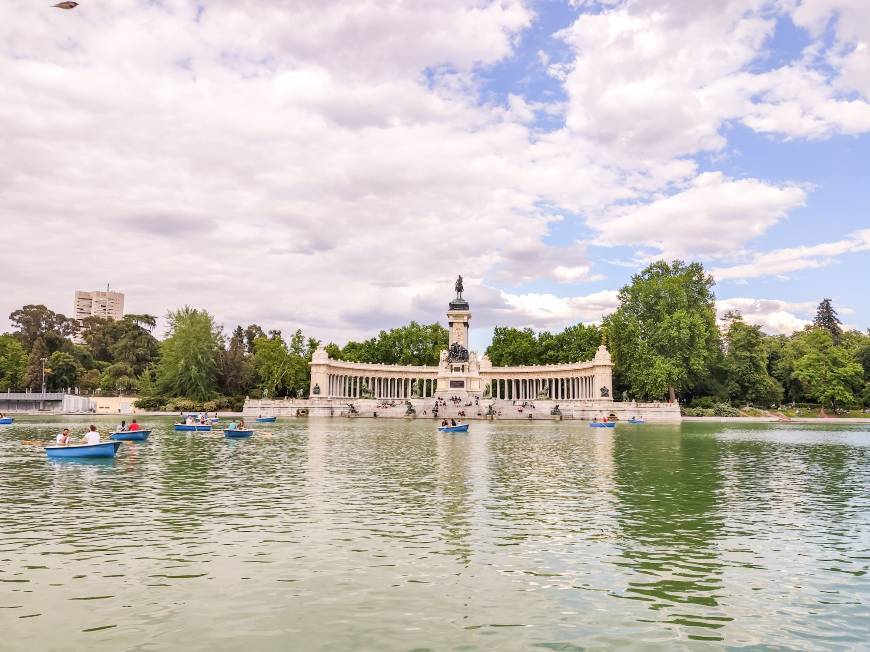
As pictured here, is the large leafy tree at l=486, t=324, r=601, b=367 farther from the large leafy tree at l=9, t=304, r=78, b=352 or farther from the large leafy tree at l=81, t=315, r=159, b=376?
the large leafy tree at l=9, t=304, r=78, b=352

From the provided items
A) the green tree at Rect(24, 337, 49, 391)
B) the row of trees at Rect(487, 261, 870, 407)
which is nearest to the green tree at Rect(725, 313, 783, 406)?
the row of trees at Rect(487, 261, 870, 407)

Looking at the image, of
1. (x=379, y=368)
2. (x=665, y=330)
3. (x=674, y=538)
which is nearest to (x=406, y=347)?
(x=379, y=368)

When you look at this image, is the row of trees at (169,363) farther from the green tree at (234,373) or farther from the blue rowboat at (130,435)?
the blue rowboat at (130,435)

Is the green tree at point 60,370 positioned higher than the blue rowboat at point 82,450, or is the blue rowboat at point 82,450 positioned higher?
the green tree at point 60,370

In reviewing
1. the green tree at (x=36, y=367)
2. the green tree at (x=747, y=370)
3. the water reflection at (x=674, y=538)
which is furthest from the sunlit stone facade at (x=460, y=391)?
the water reflection at (x=674, y=538)

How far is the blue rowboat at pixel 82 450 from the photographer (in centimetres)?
3375

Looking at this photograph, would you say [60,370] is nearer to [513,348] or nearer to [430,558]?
[513,348]

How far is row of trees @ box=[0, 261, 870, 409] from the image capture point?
310 feet

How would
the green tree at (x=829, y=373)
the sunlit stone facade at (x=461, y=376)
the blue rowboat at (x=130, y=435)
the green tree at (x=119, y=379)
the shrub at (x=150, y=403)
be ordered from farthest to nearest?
the green tree at (x=119, y=379) → the sunlit stone facade at (x=461, y=376) → the shrub at (x=150, y=403) → the green tree at (x=829, y=373) → the blue rowboat at (x=130, y=435)

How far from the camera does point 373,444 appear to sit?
44656 millimetres

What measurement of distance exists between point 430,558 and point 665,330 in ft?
265

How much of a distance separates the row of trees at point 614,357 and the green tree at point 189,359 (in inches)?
6.4

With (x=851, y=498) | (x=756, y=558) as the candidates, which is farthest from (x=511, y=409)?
(x=756, y=558)

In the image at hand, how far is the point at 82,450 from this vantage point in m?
33.9
